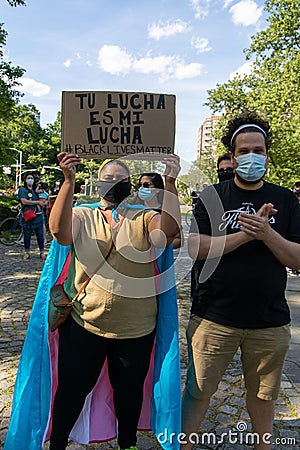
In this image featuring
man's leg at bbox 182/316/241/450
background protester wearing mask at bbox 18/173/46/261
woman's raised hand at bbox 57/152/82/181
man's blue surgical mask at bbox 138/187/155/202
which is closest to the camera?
woman's raised hand at bbox 57/152/82/181

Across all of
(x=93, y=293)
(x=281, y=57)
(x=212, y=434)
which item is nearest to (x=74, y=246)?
(x=93, y=293)

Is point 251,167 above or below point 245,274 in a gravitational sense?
above

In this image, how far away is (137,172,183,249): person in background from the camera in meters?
2.45

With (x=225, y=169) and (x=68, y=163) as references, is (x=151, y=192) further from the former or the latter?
(x=225, y=169)

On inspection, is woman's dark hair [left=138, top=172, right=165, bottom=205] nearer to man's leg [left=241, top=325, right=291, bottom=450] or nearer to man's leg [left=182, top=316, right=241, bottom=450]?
man's leg [left=182, top=316, right=241, bottom=450]

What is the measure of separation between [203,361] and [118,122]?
1.43m

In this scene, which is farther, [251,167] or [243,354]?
[243,354]

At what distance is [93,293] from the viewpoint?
87.4 inches

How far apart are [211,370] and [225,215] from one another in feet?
2.83

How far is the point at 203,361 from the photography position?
2.27 m

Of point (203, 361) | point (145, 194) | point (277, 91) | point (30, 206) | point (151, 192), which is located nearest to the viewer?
point (203, 361)

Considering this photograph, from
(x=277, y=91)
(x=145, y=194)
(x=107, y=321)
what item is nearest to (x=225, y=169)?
(x=145, y=194)

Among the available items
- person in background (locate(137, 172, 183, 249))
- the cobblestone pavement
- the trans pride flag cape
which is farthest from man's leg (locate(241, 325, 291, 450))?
person in background (locate(137, 172, 183, 249))

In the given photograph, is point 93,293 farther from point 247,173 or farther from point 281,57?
point 281,57
